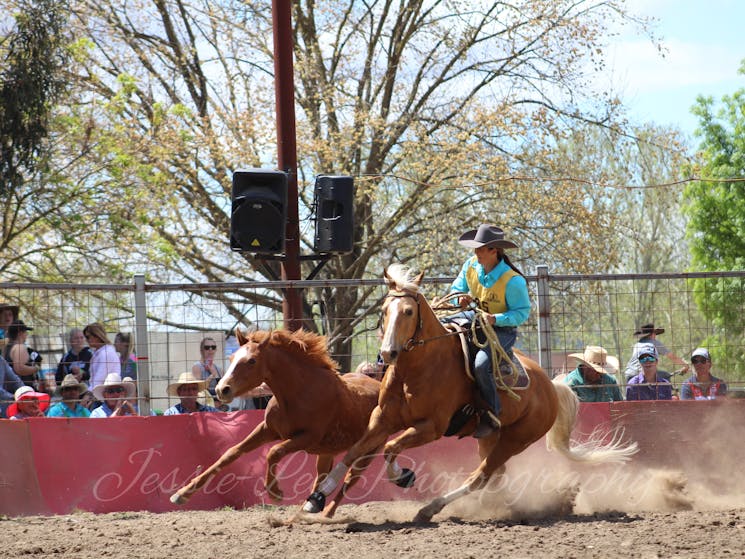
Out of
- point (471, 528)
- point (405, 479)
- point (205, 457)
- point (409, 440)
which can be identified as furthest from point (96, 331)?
point (471, 528)

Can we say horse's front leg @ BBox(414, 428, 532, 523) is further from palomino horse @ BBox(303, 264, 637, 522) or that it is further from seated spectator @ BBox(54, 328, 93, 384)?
seated spectator @ BBox(54, 328, 93, 384)

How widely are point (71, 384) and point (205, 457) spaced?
1.35 m

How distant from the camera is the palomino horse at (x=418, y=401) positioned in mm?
6855

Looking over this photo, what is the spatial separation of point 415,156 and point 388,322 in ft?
40.8

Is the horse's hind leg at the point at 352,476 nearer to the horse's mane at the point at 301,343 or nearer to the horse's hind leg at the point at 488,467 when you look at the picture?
the horse's hind leg at the point at 488,467

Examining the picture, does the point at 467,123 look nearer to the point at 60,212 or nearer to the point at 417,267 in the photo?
the point at 417,267

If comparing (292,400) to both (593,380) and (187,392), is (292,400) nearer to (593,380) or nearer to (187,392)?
(187,392)

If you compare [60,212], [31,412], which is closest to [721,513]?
[31,412]

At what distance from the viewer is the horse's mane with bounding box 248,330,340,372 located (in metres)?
7.48

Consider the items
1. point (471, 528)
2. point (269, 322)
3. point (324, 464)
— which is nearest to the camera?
point (471, 528)

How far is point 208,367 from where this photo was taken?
9070 millimetres

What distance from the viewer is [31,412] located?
8.59 metres

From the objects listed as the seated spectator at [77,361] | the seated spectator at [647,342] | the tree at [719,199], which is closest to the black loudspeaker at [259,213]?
the seated spectator at [77,361]

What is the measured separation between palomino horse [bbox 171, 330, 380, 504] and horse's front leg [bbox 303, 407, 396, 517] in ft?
1.64
